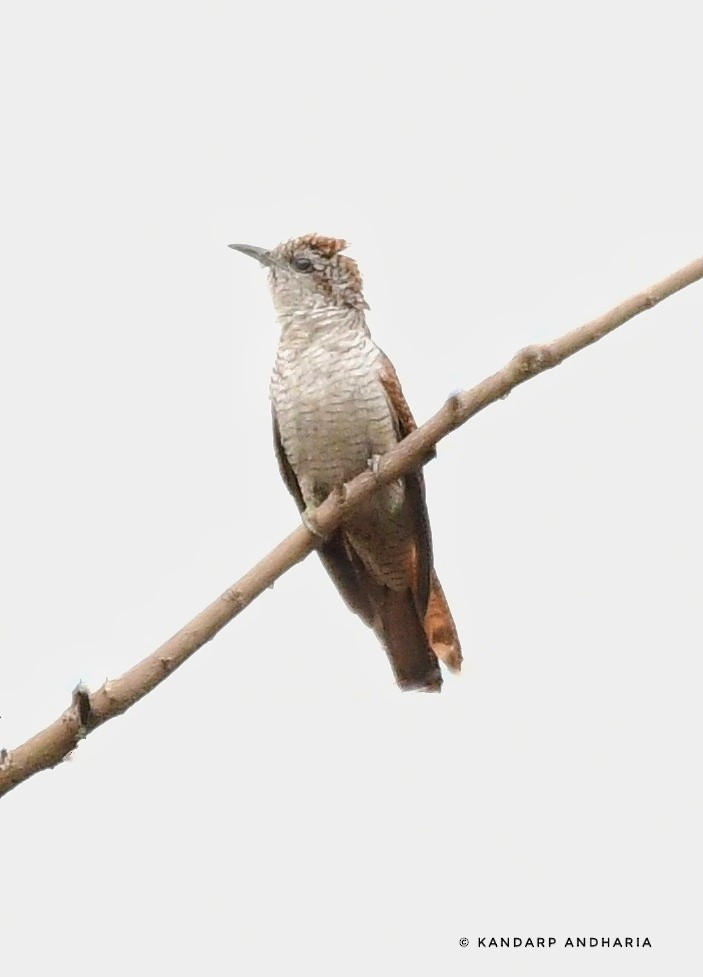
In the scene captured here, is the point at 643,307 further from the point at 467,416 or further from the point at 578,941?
the point at 578,941

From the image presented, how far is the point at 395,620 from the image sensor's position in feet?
23.7

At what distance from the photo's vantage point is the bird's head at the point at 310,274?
7211mm

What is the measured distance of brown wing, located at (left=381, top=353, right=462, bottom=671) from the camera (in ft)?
22.9

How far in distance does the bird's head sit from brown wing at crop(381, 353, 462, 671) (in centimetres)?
40

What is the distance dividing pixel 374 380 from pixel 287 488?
0.81m

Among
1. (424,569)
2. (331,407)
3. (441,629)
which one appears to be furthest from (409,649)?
(331,407)

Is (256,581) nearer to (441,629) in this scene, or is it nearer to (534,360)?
(534,360)

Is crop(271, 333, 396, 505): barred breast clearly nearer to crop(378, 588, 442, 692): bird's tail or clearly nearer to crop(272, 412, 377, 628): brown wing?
crop(272, 412, 377, 628): brown wing

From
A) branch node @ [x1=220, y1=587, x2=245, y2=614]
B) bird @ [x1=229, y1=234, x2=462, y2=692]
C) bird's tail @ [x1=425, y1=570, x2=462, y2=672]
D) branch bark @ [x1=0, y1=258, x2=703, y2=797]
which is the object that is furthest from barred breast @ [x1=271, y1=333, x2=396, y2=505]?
branch node @ [x1=220, y1=587, x2=245, y2=614]

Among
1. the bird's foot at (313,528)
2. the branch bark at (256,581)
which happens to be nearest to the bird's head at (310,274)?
the bird's foot at (313,528)

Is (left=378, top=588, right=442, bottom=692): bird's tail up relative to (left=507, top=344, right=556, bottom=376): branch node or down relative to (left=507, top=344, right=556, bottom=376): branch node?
up

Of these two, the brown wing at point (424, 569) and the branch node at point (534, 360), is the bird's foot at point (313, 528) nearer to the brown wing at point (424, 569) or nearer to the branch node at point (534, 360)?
the branch node at point (534, 360)

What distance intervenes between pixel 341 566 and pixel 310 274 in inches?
→ 60.3

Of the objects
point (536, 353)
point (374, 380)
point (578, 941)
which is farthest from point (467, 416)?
point (578, 941)
